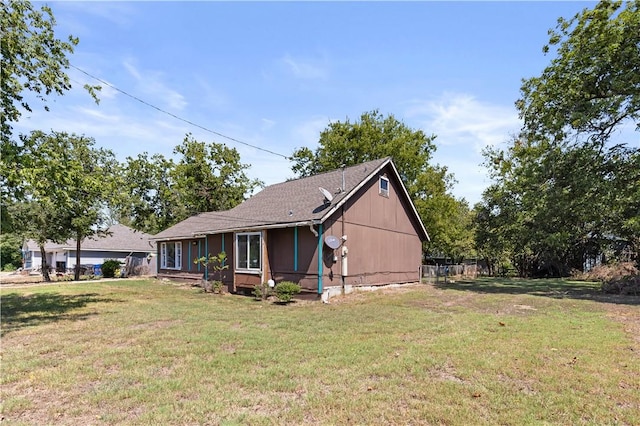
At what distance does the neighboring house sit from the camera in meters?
36.1

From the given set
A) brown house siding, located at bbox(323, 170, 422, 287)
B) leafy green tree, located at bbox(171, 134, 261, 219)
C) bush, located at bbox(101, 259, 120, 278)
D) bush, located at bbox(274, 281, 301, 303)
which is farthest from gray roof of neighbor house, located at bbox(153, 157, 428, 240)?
leafy green tree, located at bbox(171, 134, 261, 219)

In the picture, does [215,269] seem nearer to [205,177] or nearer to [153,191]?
[205,177]

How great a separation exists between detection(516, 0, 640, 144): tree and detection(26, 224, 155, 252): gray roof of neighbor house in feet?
105

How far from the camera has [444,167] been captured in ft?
116

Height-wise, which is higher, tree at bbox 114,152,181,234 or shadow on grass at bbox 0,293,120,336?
tree at bbox 114,152,181,234

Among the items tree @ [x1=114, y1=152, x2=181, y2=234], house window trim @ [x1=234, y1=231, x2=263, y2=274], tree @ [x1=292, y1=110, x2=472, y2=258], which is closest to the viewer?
house window trim @ [x1=234, y1=231, x2=263, y2=274]

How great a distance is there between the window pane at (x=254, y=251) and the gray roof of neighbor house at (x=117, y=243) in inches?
884

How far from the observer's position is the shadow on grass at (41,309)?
9.59 metres

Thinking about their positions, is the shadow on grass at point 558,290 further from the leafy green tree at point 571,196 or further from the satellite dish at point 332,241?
the satellite dish at point 332,241

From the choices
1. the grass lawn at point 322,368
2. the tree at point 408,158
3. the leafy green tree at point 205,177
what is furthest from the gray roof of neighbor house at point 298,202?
the leafy green tree at point 205,177

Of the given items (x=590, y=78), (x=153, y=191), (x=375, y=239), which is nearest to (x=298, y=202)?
(x=375, y=239)

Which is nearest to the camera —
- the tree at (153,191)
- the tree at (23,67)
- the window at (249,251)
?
the tree at (23,67)

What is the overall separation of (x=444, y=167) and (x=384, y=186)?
67.0 ft

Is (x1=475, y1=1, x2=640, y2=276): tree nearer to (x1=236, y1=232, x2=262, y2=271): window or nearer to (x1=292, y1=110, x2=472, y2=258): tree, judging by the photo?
(x1=292, y1=110, x2=472, y2=258): tree
